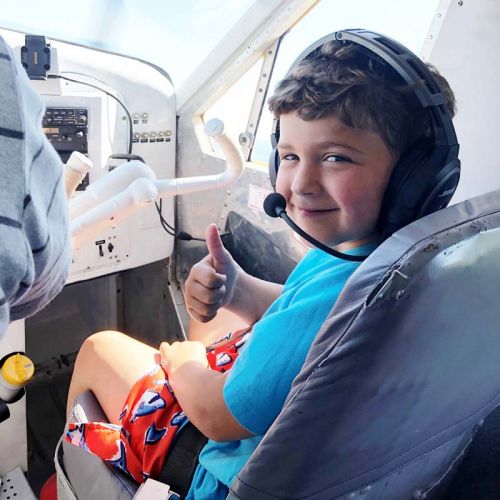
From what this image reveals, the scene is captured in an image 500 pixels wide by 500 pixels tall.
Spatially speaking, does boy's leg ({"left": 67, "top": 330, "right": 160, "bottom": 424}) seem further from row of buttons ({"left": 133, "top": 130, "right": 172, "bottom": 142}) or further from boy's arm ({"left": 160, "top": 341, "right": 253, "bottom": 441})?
row of buttons ({"left": 133, "top": 130, "right": 172, "bottom": 142})

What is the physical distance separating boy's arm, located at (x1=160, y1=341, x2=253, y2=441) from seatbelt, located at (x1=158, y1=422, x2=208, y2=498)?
0.12 metres

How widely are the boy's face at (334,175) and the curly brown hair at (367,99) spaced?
0.01m

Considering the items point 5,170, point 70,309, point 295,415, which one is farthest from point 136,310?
point 5,170

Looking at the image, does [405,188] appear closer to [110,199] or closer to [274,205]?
[274,205]

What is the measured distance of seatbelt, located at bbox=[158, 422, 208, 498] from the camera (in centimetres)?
92

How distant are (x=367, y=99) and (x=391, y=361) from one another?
36 centimetres

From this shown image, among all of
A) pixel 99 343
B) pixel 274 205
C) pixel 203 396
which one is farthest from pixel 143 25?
pixel 203 396

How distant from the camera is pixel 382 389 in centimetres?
50

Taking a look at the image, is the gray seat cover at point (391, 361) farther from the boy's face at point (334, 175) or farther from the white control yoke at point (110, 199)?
the white control yoke at point (110, 199)

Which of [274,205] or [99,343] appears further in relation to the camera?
[99,343]

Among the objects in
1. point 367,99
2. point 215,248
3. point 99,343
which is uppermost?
point 367,99

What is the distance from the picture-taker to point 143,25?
5.97ft

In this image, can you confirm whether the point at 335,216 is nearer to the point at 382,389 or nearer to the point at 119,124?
the point at 382,389

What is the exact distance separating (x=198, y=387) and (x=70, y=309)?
1502 mm
